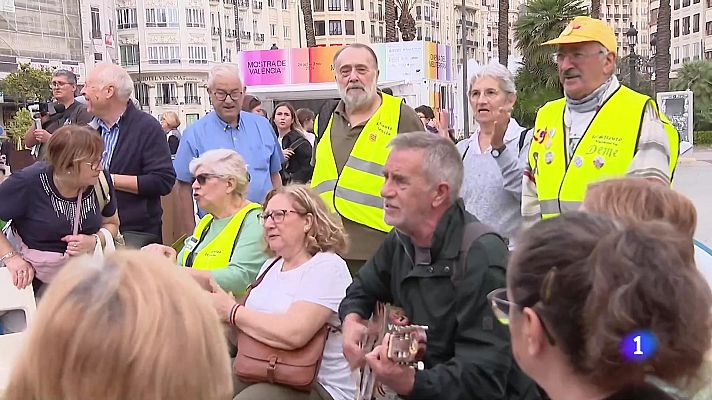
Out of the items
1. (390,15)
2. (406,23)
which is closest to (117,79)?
(390,15)

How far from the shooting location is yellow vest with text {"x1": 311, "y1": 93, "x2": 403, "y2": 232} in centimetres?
438

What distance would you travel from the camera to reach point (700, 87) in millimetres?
37656

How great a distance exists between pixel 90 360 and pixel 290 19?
79.9 meters

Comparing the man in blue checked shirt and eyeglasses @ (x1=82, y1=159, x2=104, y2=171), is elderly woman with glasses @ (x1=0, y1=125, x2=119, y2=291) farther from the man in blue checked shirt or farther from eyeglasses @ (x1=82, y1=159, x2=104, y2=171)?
the man in blue checked shirt

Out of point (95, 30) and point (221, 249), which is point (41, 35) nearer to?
point (95, 30)

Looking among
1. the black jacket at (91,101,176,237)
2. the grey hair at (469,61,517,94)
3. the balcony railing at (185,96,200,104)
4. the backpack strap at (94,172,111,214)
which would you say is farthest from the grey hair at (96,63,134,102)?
the balcony railing at (185,96,200,104)

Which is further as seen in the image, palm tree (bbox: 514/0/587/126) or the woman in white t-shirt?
palm tree (bbox: 514/0/587/126)

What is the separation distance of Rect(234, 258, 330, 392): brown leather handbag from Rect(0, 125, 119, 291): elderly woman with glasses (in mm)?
1289

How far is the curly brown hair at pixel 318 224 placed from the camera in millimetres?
3707

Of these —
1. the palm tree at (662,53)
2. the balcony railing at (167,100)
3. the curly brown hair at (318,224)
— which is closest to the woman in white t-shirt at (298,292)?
the curly brown hair at (318,224)

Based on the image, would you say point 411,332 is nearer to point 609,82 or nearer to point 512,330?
point 512,330

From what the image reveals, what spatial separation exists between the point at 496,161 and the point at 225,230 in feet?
4.93

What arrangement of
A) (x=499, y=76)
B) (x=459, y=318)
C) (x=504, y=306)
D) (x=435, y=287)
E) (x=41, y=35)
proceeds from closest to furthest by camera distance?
1. (x=504, y=306)
2. (x=459, y=318)
3. (x=435, y=287)
4. (x=499, y=76)
5. (x=41, y=35)

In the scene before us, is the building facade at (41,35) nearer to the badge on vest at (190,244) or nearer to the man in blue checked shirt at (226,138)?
the man in blue checked shirt at (226,138)
